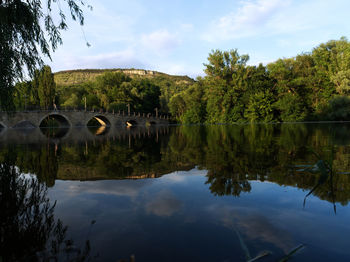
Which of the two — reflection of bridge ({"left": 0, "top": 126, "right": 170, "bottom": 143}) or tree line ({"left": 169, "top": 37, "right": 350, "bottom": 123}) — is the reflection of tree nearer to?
reflection of bridge ({"left": 0, "top": 126, "right": 170, "bottom": 143})

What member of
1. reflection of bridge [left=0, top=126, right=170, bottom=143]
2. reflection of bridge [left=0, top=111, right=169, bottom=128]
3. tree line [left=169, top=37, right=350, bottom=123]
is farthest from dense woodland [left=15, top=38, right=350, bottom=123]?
reflection of bridge [left=0, top=126, right=170, bottom=143]

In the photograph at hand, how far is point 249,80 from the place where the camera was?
56.3m

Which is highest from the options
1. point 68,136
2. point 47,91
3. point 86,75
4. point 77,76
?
point 86,75

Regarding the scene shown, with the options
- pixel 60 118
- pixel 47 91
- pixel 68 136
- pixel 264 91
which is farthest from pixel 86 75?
pixel 68 136

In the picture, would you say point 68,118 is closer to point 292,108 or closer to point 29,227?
point 292,108

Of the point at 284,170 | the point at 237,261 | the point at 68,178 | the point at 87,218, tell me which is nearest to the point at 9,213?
the point at 87,218

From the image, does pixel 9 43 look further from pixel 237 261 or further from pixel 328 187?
pixel 328 187

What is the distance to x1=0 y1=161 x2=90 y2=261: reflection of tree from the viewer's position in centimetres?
208

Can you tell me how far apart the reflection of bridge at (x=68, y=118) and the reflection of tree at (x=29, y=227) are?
35995 millimetres

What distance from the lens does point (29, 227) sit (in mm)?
2586

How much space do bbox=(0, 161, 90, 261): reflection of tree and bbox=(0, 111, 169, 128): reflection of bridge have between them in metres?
36.0

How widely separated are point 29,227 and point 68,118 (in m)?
51.8

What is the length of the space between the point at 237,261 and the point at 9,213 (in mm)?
2820

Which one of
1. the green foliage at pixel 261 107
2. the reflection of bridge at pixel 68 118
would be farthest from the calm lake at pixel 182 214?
the green foliage at pixel 261 107
